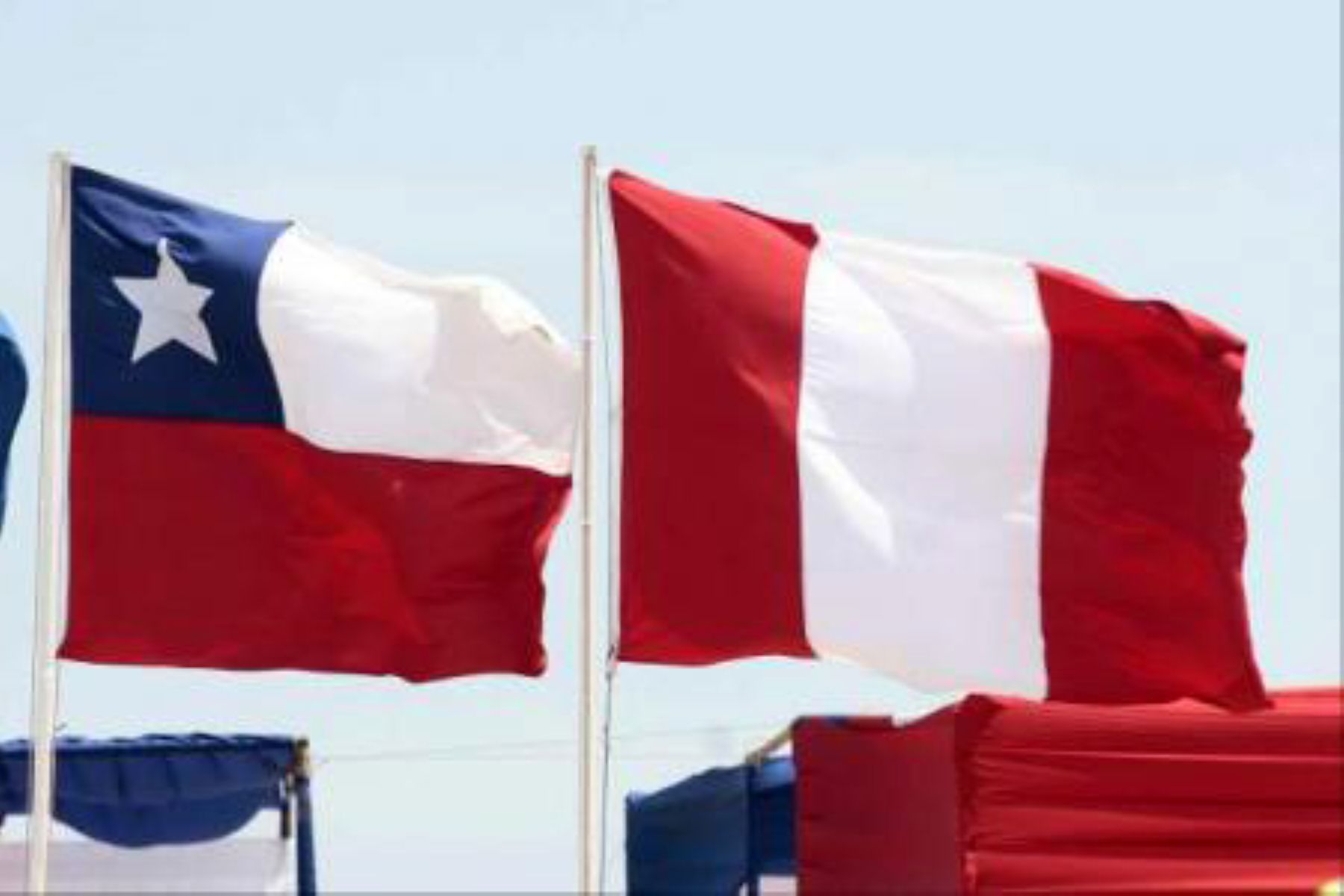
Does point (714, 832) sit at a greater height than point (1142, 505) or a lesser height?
lesser

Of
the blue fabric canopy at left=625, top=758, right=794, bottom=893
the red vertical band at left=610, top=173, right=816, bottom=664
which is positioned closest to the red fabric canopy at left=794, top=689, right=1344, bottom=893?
the red vertical band at left=610, top=173, right=816, bottom=664

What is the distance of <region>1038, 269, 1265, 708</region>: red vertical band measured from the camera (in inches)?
930

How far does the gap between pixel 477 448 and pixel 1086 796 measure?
14.6 ft

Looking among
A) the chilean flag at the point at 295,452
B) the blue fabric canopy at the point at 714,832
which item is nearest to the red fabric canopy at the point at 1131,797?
the chilean flag at the point at 295,452

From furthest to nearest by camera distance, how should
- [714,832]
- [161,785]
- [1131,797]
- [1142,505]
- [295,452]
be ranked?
[714,832]
[161,785]
[295,452]
[1142,505]
[1131,797]

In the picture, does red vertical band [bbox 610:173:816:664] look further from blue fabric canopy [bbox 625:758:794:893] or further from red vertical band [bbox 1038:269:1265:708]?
blue fabric canopy [bbox 625:758:794:893]

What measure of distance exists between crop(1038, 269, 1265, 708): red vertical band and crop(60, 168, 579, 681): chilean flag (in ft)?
10.6

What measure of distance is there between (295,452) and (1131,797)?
561 centimetres

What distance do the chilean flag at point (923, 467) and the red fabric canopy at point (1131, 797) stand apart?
248mm

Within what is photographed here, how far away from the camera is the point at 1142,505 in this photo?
Answer: 942 inches

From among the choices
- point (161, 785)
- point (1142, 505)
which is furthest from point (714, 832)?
point (1142, 505)

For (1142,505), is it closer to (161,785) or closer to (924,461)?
(924,461)

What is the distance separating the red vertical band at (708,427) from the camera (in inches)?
928

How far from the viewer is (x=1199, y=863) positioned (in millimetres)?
23328
